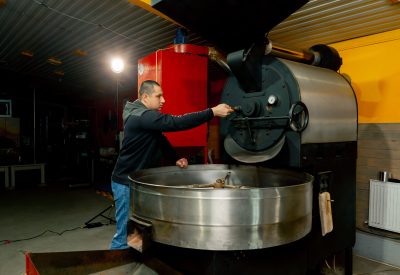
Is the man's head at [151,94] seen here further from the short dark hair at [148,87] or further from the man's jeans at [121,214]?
the man's jeans at [121,214]

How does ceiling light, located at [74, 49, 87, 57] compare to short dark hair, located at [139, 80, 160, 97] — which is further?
ceiling light, located at [74, 49, 87, 57]

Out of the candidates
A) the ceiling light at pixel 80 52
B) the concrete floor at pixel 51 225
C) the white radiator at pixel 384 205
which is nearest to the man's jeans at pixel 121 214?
the concrete floor at pixel 51 225

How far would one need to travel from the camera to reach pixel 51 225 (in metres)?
4.82

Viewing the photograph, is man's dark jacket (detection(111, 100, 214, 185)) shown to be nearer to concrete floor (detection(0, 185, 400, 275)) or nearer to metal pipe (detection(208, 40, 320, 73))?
metal pipe (detection(208, 40, 320, 73))

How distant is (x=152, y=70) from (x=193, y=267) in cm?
185

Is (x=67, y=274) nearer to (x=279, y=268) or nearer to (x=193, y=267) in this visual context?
(x=193, y=267)

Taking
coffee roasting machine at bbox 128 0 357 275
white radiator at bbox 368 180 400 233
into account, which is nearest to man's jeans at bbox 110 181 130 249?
coffee roasting machine at bbox 128 0 357 275

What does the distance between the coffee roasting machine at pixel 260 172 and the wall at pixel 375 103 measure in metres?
1.00

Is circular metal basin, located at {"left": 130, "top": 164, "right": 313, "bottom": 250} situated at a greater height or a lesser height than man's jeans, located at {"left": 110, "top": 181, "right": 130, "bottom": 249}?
greater

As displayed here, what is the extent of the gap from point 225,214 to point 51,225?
4.42 metres

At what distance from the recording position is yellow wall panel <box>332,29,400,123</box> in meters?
3.31

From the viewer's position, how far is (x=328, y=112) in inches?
87.1

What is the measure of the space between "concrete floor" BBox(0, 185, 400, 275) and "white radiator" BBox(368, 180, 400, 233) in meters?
0.47

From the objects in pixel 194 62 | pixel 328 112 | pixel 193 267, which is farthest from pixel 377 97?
pixel 193 267
